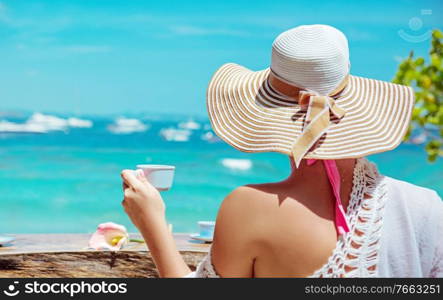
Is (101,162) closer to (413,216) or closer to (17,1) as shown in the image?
(17,1)

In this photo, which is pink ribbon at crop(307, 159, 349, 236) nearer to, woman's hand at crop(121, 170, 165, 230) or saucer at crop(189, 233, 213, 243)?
woman's hand at crop(121, 170, 165, 230)

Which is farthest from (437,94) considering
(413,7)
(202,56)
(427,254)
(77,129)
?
(413,7)

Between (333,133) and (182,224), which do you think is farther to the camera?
(182,224)

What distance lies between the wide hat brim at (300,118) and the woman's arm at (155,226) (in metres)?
0.20

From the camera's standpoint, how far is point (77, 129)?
15773 millimetres

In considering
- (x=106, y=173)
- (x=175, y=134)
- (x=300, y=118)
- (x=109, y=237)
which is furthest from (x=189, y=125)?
(x=300, y=118)

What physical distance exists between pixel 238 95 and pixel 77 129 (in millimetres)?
14785

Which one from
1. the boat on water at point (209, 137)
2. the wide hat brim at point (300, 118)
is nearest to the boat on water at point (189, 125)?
the boat on water at point (209, 137)

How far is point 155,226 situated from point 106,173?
11.7 meters

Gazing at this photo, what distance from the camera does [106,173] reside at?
12859mm

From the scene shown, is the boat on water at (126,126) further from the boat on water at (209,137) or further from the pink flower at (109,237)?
the pink flower at (109,237)

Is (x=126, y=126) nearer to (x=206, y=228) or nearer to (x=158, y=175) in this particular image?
(x=206, y=228)

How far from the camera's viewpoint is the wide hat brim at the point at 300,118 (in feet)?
4.22

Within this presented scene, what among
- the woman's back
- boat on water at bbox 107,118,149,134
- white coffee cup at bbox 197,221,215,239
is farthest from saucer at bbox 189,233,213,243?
boat on water at bbox 107,118,149,134
